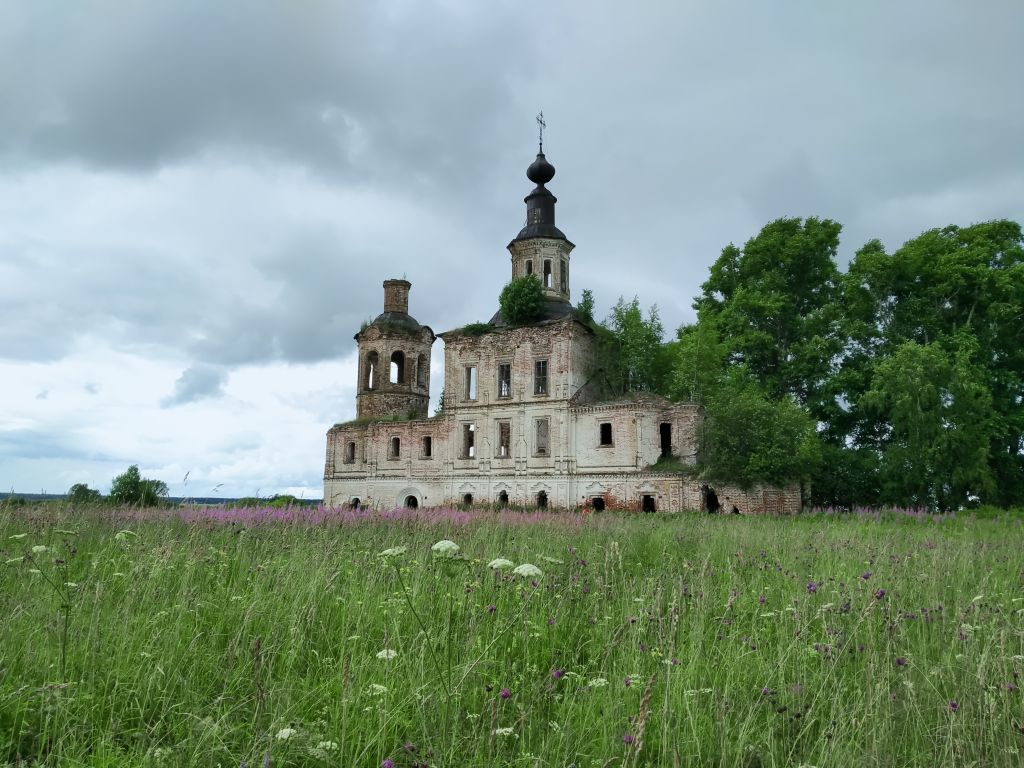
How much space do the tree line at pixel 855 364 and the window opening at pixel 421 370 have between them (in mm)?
10633

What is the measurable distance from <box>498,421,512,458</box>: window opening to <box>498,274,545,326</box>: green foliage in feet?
17.6

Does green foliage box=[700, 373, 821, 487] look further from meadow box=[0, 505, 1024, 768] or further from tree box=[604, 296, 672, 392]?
meadow box=[0, 505, 1024, 768]

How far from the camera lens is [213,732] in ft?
9.05

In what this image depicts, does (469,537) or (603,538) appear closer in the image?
(469,537)

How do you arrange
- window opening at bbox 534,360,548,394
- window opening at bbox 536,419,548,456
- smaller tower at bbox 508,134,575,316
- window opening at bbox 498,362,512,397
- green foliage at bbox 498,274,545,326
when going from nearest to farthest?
window opening at bbox 536,419,548,456
window opening at bbox 534,360,548,394
window opening at bbox 498,362,512,397
green foliage at bbox 498,274,545,326
smaller tower at bbox 508,134,575,316

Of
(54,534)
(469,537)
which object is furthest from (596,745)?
(54,534)

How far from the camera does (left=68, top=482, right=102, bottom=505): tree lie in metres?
10.9

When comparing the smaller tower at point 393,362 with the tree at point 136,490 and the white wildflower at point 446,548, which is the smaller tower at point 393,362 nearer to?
the tree at point 136,490

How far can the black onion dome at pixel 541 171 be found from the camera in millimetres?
37906

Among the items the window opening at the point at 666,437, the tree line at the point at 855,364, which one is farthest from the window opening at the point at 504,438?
the window opening at the point at 666,437

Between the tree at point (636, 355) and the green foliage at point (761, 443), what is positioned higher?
the tree at point (636, 355)

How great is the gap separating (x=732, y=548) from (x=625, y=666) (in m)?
5.63

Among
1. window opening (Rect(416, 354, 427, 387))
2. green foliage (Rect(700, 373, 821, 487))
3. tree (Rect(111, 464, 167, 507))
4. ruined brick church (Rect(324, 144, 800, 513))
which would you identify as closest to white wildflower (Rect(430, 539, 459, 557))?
tree (Rect(111, 464, 167, 507))

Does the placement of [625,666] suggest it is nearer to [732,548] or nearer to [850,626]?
[850,626]
